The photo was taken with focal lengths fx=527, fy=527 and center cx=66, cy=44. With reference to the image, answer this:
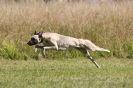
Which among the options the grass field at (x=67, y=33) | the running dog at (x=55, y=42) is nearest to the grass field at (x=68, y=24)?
the grass field at (x=67, y=33)

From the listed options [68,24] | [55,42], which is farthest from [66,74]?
[68,24]

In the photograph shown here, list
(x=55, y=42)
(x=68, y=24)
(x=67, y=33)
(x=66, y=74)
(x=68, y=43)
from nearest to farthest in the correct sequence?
(x=66, y=74) → (x=55, y=42) → (x=68, y=43) → (x=67, y=33) → (x=68, y=24)

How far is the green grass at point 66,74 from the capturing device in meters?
9.09

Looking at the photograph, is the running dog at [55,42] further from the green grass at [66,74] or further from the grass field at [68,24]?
the grass field at [68,24]

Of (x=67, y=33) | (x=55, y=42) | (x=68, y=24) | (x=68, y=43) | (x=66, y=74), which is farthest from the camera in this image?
(x=68, y=24)

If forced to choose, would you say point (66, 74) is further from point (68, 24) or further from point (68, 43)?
point (68, 24)

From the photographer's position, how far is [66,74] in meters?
10.9

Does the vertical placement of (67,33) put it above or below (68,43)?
below

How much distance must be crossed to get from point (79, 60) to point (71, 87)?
18.8 feet

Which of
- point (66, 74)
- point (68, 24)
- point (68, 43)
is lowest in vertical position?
point (68, 24)

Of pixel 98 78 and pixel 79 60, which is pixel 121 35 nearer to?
pixel 79 60

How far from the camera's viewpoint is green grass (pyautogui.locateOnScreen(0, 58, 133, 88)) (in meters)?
9.09

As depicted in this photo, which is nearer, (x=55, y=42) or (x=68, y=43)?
(x=55, y=42)

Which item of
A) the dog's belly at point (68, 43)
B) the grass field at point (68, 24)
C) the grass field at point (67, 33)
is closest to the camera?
the dog's belly at point (68, 43)
